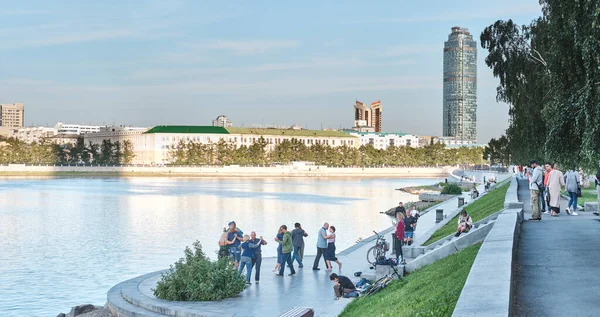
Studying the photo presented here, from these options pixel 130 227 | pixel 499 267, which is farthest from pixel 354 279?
pixel 130 227

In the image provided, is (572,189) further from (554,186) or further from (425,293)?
(425,293)

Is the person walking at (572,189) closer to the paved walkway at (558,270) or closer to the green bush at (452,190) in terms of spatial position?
the paved walkway at (558,270)

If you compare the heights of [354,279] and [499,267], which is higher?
[499,267]

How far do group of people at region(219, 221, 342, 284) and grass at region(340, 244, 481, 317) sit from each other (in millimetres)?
5852

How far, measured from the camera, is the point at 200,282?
61.5 feet

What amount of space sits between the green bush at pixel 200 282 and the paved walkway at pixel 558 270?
7405 millimetres

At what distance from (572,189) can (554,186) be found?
1.94m

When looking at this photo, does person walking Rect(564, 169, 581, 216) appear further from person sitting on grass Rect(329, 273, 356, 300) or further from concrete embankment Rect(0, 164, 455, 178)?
concrete embankment Rect(0, 164, 455, 178)

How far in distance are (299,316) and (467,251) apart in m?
4.41

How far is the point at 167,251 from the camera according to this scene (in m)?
38.7

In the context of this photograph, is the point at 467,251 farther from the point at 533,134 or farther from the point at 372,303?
the point at 533,134

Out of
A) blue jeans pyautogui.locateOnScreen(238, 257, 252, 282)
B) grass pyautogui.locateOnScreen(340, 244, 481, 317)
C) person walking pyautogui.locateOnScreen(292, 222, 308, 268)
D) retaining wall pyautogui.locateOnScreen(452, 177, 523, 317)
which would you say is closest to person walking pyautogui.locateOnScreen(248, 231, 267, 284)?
blue jeans pyautogui.locateOnScreen(238, 257, 252, 282)

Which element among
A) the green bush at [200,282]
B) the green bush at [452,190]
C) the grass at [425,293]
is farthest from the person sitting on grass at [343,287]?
the green bush at [452,190]

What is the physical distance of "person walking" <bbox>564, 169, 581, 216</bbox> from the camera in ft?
78.7
